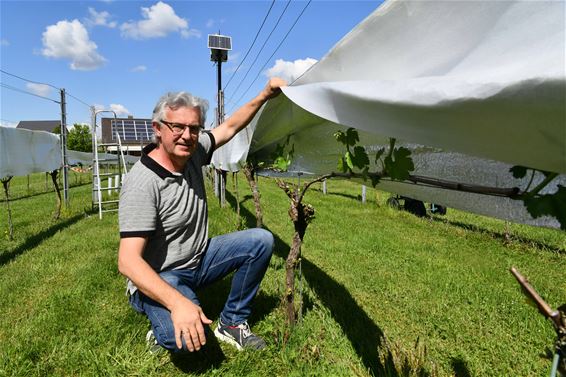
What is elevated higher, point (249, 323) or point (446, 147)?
point (446, 147)

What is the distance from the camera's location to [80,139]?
46156mm

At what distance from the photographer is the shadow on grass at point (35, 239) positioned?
5.08 m

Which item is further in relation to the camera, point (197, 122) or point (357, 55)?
point (197, 122)

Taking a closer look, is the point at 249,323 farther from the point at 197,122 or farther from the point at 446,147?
the point at 446,147

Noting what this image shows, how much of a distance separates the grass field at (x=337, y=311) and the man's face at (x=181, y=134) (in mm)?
1300

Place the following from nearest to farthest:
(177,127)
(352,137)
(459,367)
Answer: (352,137), (177,127), (459,367)

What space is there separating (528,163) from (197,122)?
1763 millimetres

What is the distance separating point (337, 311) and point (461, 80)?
99.3 inches

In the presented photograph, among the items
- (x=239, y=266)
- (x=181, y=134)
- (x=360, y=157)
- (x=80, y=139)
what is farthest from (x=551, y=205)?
(x=80, y=139)

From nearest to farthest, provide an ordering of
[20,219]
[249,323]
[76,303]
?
1. [249,323]
2. [76,303]
3. [20,219]

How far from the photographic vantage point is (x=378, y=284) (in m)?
3.78

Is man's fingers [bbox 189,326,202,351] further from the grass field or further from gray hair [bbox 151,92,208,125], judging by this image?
gray hair [bbox 151,92,208,125]

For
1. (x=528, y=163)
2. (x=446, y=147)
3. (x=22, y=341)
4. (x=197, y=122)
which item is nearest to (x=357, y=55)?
(x=446, y=147)

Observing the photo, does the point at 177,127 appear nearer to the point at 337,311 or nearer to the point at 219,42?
the point at 337,311
